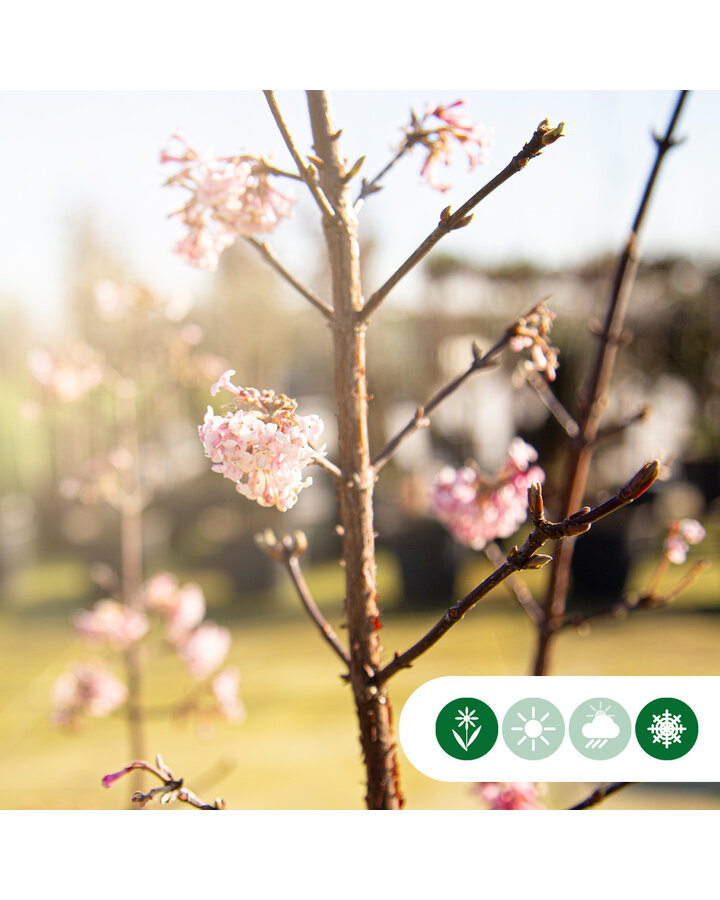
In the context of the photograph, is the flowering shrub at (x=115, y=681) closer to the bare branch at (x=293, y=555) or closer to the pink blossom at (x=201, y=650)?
the pink blossom at (x=201, y=650)

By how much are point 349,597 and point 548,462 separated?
199 centimetres

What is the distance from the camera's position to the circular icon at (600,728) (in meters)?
0.58

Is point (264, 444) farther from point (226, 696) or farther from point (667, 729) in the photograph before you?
point (226, 696)

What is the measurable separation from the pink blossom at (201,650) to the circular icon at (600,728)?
0.81 m

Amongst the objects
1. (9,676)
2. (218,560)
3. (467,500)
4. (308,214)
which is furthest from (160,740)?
(467,500)

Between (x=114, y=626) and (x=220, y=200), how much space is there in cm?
83

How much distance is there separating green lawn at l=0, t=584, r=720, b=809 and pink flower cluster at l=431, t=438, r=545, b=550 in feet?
1.82

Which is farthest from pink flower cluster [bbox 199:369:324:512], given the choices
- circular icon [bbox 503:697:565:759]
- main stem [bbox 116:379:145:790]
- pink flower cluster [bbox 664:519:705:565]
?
main stem [bbox 116:379:145:790]

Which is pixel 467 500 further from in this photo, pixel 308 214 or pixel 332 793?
pixel 308 214

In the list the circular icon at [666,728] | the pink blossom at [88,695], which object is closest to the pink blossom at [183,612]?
the pink blossom at [88,695]

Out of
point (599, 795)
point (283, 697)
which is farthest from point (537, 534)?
point (283, 697)

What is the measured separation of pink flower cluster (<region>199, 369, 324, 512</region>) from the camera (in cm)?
37

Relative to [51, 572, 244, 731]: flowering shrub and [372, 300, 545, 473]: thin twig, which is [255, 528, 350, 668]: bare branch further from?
[51, 572, 244, 731]: flowering shrub
